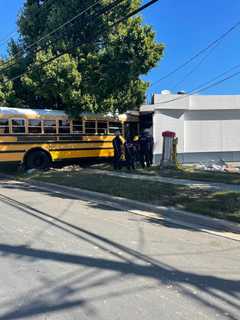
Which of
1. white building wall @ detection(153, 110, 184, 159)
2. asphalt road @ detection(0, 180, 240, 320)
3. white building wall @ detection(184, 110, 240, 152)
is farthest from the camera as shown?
white building wall @ detection(184, 110, 240, 152)

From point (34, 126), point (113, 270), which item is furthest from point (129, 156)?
point (113, 270)

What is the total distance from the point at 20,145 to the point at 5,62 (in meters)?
6.61

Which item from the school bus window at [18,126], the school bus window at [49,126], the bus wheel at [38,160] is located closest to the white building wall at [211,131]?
the school bus window at [49,126]

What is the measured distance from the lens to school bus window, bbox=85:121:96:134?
19906 millimetres

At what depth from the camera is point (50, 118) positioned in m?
18.8

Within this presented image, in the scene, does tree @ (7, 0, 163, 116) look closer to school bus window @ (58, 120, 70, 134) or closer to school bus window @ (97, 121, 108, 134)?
school bus window @ (58, 120, 70, 134)

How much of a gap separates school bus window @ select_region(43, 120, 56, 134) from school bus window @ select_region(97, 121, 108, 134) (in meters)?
2.30

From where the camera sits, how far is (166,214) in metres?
9.40

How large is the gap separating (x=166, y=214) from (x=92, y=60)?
11.3 metres

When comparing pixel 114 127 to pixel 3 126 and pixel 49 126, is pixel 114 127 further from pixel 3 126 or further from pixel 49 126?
pixel 3 126

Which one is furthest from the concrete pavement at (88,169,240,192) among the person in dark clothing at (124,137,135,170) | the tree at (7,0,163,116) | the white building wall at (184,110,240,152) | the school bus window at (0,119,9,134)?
the white building wall at (184,110,240,152)

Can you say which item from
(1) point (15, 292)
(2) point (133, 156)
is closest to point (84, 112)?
(2) point (133, 156)

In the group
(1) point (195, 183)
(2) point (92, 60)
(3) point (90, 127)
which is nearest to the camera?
(1) point (195, 183)

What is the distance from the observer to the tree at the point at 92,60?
1856 centimetres
